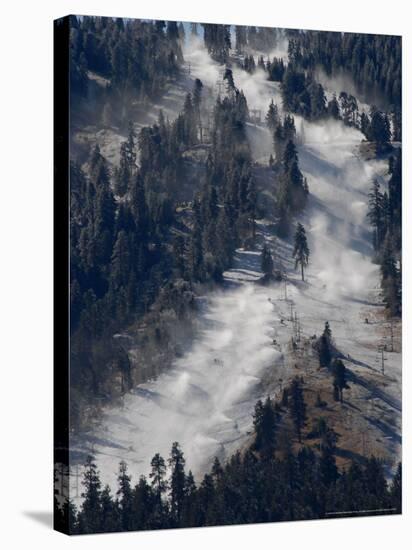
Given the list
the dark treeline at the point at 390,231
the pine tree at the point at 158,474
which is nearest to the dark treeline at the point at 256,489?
the pine tree at the point at 158,474

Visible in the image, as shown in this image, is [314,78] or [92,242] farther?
[314,78]

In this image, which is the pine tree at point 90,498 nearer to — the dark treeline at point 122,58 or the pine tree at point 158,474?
the pine tree at point 158,474

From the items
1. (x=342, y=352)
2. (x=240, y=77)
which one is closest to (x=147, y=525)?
(x=342, y=352)

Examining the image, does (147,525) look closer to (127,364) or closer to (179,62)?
(127,364)

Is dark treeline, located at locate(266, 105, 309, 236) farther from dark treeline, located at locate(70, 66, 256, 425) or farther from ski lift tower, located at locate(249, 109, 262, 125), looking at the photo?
dark treeline, located at locate(70, 66, 256, 425)

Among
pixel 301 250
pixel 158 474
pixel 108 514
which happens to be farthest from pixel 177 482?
pixel 301 250

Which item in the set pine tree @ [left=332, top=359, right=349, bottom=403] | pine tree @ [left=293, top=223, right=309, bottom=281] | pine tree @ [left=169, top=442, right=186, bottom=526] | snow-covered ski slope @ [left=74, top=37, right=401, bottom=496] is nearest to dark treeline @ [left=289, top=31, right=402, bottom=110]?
snow-covered ski slope @ [left=74, top=37, right=401, bottom=496]

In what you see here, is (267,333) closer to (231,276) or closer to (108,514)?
(231,276)
